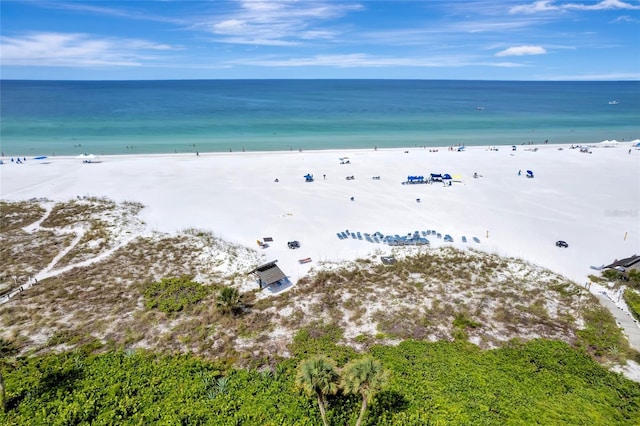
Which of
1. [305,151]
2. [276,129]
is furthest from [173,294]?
[276,129]

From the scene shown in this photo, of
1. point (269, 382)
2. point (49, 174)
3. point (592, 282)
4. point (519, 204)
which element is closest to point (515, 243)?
point (592, 282)

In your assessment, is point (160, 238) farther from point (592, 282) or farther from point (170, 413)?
point (592, 282)

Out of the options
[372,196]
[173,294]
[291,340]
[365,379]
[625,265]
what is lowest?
[291,340]

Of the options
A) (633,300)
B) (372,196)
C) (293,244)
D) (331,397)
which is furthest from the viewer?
(372,196)

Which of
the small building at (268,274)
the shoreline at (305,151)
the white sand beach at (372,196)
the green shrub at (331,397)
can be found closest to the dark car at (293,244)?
the white sand beach at (372,196)

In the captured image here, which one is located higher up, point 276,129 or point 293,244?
point 276,129

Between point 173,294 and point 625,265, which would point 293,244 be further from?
point 625,265
